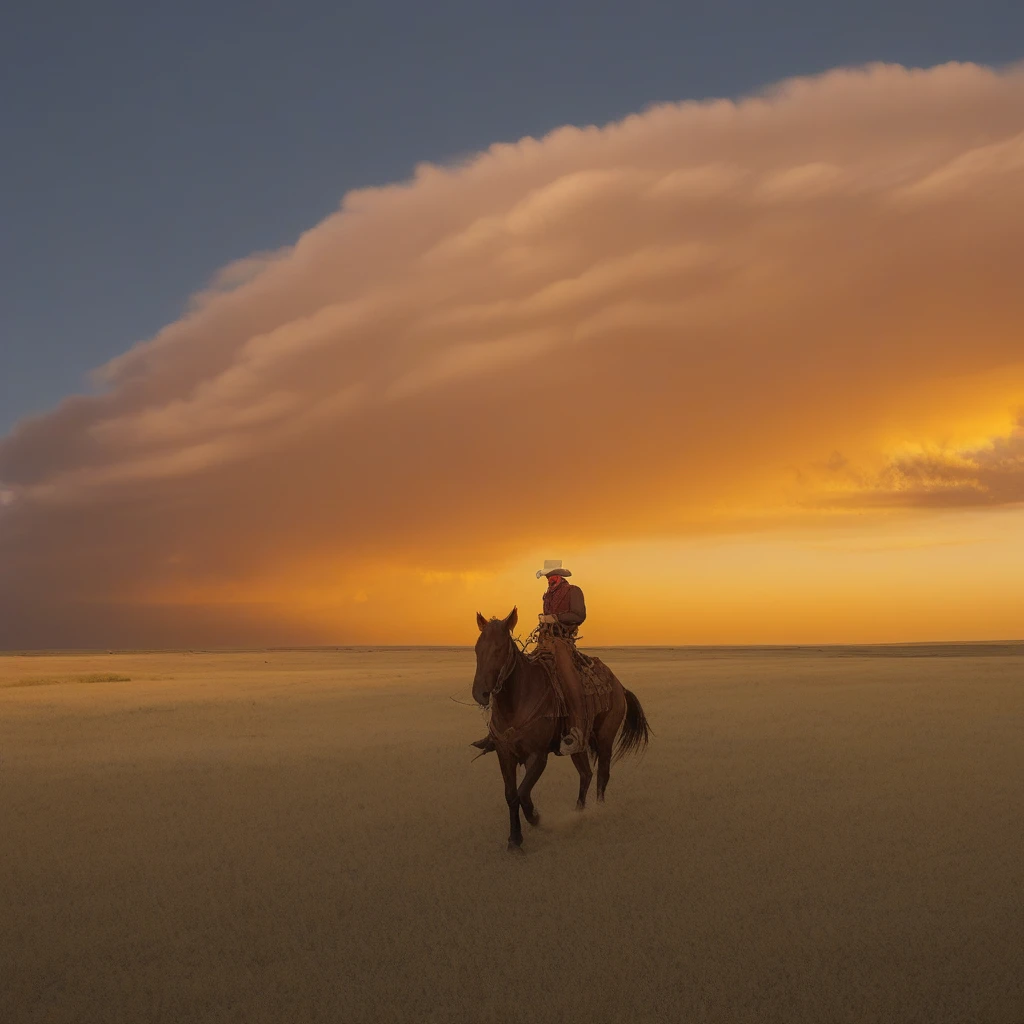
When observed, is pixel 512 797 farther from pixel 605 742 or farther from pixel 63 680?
pixel 63 680

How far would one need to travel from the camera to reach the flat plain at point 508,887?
22.7 ft

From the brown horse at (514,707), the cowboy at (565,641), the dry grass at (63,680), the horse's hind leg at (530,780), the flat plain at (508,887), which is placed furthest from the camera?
A: the dry grass at (63,680)

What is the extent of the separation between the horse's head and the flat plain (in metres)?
1.83

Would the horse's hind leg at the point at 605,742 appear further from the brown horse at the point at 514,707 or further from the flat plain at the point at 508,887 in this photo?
the brown horse at the point at 514,707

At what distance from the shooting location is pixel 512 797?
11344mm

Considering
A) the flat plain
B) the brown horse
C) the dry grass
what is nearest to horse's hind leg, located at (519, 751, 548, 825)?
the brown horse

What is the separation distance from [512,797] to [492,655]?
1664 mm

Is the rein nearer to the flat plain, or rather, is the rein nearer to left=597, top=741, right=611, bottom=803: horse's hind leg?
the flat plain

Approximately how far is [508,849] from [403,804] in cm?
321

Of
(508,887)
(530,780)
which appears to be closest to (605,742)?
(530,780)

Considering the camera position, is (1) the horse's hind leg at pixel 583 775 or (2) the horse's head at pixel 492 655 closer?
(2) the horse's head at pixel 492 655

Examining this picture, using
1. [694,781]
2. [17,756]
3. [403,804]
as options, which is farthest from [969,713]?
[17,756]

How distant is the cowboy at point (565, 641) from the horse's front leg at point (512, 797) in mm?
361

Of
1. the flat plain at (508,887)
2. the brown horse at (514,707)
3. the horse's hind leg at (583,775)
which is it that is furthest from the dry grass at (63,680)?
the brown horse at (514,707)
